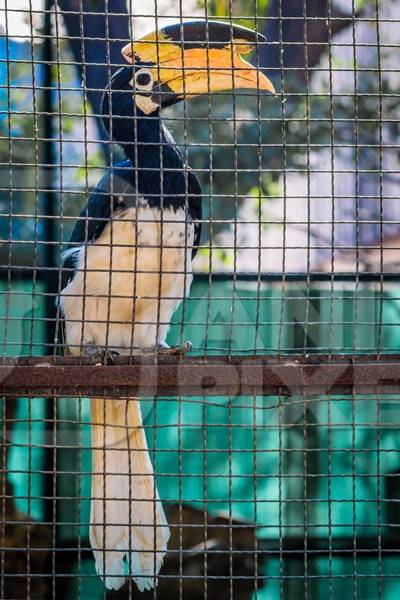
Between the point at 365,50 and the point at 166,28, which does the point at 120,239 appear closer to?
the point at 166,28

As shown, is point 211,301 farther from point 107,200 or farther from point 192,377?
point 192,377

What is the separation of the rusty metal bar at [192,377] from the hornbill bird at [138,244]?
10 cm

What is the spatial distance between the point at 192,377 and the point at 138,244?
23.7 inches

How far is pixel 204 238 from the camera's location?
11.6ft

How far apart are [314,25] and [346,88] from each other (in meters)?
0.31

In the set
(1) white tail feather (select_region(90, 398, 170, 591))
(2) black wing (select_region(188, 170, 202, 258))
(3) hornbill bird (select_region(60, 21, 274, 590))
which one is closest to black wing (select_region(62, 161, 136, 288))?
(3) hornbill bird (select_region(60, 21, 274, 590))

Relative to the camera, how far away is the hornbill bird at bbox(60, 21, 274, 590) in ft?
6.20

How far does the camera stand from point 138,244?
2236 mm

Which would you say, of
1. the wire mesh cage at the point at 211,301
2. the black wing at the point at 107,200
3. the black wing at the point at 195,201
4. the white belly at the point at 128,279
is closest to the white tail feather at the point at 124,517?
the wire mesh cage at the point at 211,301

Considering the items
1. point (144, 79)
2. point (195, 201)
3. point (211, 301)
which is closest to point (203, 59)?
point (144, 79)

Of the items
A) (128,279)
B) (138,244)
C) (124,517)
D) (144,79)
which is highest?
(144,79)

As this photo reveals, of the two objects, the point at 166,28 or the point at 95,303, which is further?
the point at 95,303

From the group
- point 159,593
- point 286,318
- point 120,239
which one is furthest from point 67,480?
point 120,239

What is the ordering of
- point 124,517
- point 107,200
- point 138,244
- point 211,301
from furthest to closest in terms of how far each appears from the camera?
point 211,301 < point 107,200 < point 138,244 < point 124,517
